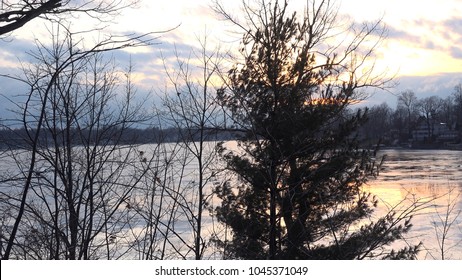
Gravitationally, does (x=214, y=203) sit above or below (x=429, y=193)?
above

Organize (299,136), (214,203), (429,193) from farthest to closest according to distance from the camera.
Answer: (429,193)
(214,203)
(299,136)

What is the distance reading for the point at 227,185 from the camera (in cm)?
967

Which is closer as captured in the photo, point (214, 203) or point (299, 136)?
point (299, 136)

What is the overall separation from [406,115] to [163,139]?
11.8 meters

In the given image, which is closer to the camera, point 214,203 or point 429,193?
point 214,203

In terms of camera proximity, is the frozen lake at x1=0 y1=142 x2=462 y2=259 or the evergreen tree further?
the evergreen tree

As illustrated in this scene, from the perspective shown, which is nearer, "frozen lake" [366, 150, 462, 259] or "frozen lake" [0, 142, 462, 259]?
"frozen lake" [0, 142, 462, 259]

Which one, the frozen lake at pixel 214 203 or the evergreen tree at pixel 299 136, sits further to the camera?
the evergreen tree at pixel 299 136

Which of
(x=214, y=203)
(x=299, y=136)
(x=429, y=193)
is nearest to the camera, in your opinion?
(x=299, y=136)

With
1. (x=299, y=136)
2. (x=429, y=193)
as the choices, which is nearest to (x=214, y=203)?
(x=299, y=136)

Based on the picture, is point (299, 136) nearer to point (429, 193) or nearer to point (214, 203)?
point (214, 203)

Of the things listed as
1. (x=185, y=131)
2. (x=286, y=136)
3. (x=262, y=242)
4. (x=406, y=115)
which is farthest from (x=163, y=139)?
(x=406, y=115)

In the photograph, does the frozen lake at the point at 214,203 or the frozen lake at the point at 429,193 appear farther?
the frozen lake at the point at 429,193

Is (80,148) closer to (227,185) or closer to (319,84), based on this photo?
(227,185)
